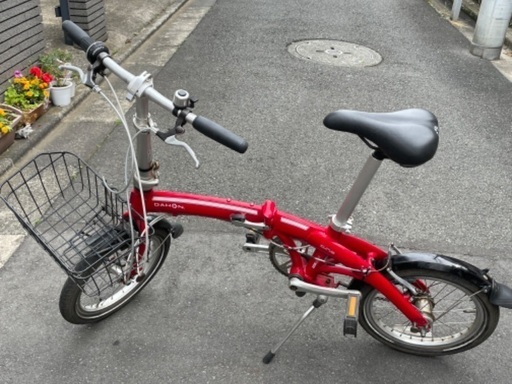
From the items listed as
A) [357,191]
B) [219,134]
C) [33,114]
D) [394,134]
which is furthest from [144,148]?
[33,114]

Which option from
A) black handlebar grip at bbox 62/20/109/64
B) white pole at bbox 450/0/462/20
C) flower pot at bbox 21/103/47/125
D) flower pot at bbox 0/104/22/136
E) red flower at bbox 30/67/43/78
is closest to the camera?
black handlebar grip at bbox 62/20/109/64

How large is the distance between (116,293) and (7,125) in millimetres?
2089

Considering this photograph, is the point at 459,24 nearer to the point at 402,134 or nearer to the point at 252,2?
the point at 252,2

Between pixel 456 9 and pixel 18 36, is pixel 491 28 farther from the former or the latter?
pixel 18 36

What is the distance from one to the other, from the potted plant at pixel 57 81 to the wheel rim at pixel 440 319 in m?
3.62

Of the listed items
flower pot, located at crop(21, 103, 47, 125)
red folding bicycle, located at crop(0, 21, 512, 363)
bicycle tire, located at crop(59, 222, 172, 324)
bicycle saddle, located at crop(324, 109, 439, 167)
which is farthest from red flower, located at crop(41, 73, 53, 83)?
bicycle saddle, located at crop(324, 109, 439, 167)

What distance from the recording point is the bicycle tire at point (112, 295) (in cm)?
252

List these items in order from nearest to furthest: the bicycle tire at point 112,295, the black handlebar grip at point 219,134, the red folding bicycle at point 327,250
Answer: the black handlebar grip at point 219,134, the red folding bicycle at point 327,250, the bicycle tire at point 112,295

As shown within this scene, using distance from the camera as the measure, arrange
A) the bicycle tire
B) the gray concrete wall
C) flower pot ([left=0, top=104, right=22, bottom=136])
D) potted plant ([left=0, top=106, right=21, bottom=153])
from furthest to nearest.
Result: 1. the gray concrete wall
2. flower pot ([left=0, top=104, right=22, bottom=136])
3. potted plant ([left=0, top=106, right=21, bottom=153])
4. the bicycle tire

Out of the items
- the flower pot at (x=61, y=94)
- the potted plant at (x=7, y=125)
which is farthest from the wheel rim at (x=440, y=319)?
the flower pot at (x=61, y=94)

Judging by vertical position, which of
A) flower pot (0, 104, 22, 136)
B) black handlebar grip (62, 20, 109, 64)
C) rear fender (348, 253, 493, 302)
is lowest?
flower pot (0, 104, 22, 136)

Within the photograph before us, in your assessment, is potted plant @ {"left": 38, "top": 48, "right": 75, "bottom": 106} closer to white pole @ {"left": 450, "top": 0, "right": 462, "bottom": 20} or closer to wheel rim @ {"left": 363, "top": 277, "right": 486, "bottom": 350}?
wheel rim @ {"left": 363, "top": 277, "right": 486, "bottom": 350}

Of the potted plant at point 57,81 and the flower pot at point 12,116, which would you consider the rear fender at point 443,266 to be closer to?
the flower pot at point 12,116

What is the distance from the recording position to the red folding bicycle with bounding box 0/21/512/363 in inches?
83.1
